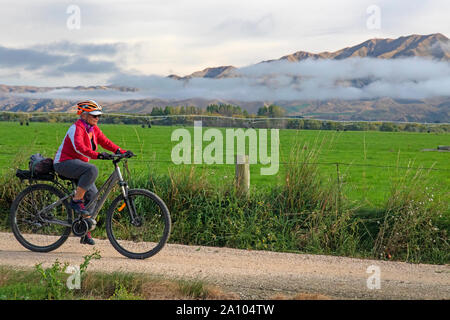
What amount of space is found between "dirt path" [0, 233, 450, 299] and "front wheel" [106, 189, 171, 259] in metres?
0.18

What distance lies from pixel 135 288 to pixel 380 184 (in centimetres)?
1719

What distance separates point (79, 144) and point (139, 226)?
4.67ft

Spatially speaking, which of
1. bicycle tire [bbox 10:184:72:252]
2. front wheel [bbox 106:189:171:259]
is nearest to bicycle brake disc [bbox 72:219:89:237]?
bicycle tire [bbox 10:184:72:252]

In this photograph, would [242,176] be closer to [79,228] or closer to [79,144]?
[79,228]

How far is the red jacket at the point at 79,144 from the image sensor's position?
7293 mm

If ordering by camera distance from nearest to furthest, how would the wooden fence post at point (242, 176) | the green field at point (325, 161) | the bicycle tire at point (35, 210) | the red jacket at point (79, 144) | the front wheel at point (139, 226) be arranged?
the red jacket at point (79, 144), the front wheel at point (139, 226), the bicycle tire at point (35, 210), the wooden fence post at point (242, 176), the green field at point (325, 161)

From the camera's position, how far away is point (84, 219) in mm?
7695

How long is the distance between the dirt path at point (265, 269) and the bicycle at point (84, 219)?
21 cm

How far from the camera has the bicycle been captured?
764 cm

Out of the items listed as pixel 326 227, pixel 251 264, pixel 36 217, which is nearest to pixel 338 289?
pixel 251 264

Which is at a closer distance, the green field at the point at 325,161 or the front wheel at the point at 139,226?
the front wheel at the point at 139,226

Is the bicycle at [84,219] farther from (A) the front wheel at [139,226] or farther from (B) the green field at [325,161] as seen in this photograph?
(B) the green field at [325,161]

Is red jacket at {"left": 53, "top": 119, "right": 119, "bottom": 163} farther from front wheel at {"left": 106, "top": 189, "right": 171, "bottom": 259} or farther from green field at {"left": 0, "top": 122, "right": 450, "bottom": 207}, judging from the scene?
green field at {"left": 0, "top": 122, "right": 450, "bottom": 207}

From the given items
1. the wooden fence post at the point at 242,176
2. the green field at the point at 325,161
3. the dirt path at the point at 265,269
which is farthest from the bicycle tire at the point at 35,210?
the wooden fence post at the point at 242,176
